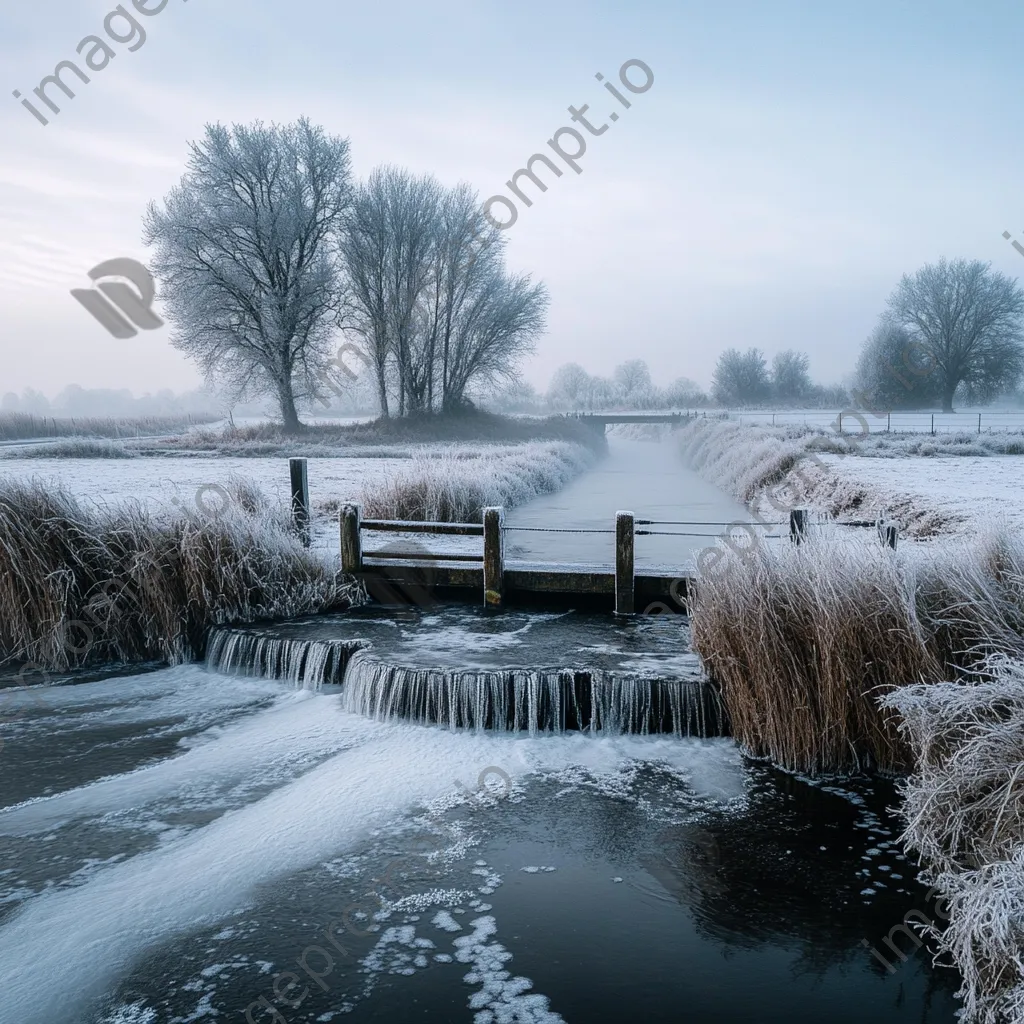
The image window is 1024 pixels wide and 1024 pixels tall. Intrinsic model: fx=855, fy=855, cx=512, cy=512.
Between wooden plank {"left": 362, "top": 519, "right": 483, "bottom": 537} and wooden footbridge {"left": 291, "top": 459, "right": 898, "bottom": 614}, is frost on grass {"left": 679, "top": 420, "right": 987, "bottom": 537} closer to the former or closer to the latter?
wooden footbridge {"left": 291, "top": 459, "right": 898, "bottom": 614}

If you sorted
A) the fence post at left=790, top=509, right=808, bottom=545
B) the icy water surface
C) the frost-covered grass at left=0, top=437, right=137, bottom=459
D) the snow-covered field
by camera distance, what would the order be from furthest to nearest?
the frost-covered grass at left=0, top=437, right=137, bottom=459 < the snow-covered field < the fence post at left=790, top=509, right=808, bottom=545 < the icy water surface

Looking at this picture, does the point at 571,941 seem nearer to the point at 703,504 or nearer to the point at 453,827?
the point at 453,827

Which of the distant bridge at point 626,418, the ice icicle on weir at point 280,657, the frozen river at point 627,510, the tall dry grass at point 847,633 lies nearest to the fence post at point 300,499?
the ice icicle on weir at point 280,657

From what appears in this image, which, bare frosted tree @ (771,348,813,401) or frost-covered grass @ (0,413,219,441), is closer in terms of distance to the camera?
frost-covered grass @ (0,413,219,441)

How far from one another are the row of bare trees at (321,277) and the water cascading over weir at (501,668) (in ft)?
84.2

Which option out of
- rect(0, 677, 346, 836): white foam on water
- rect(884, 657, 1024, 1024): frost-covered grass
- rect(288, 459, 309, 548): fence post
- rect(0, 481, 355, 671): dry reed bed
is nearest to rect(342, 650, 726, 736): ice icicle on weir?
rect(0, 677, 346, 836): white foam on water

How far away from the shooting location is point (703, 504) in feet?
69.7

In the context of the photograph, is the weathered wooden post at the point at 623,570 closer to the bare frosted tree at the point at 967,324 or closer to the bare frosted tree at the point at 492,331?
the bare frosted tree at the point at 492,331

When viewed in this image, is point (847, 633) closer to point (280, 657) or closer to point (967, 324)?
point (280, 657)

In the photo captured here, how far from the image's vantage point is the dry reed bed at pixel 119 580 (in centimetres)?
934

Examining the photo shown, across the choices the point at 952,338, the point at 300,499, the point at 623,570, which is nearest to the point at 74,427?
the point at 300,499

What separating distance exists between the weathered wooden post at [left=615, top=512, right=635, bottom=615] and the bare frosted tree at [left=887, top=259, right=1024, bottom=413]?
4694cm

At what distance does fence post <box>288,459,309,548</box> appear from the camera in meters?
11.6

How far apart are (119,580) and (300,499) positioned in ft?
9.80
